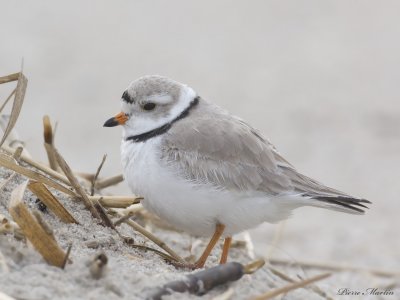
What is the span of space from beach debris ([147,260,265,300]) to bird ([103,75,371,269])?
0.79m

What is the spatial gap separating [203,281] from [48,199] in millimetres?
1052

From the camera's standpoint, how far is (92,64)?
443 inches

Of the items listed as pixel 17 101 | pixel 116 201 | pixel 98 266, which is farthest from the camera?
pixel 116 201

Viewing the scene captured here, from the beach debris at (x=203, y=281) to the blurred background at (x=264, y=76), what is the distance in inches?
126

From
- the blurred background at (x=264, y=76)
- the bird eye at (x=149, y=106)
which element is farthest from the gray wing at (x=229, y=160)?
the blurred background at (x=264, y=76)

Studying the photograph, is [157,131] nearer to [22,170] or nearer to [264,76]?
[22,170]

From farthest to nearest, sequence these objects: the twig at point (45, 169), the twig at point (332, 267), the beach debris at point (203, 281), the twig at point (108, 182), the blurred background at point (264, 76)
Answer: the blurred background at point (264, 76) → the twig at point (332, 267) → the twig at point (108, 182) → the twig at point (45, 169) → the beach debris at point (203, 281)

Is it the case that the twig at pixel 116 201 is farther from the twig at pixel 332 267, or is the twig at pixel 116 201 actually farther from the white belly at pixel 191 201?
the twig at pixel 332 267

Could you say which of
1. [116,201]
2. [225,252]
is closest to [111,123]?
[116,201]

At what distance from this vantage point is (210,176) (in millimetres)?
4660

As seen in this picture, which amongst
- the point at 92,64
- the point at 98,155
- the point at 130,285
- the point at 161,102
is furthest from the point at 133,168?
the point at 92,64

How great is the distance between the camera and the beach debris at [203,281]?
356 cm

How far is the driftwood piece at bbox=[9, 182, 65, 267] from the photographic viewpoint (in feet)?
11.8

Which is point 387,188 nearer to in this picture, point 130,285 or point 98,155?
point 98,155
